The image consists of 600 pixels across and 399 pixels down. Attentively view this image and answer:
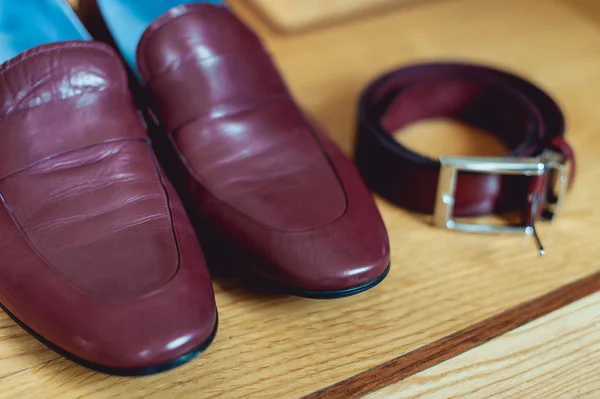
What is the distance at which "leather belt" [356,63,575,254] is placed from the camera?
71 cm

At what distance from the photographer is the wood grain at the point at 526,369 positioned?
595 millimetres

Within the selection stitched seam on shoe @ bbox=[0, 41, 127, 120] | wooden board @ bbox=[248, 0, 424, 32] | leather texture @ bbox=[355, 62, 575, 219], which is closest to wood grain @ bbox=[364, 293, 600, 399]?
leather texture @ bbox=[355, 62, 575, 219]

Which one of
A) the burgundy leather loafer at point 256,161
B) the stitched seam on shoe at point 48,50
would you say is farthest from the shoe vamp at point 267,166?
the stitched seam on shoe at point 48,50

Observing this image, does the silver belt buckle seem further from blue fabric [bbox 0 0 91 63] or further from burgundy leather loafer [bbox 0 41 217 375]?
blue fabric [bbox 0 0 91 63]

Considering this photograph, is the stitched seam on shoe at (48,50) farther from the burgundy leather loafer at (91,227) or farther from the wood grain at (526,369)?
the wood grain at (526,369)

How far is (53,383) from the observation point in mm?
572

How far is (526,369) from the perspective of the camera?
0.61 m

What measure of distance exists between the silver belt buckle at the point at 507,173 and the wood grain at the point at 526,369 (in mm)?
99

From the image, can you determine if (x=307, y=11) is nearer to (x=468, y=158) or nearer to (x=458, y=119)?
(x=458, y=119)

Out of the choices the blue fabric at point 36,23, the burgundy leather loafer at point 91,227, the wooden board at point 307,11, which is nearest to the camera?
the burgundy leather loafer at point 91,227

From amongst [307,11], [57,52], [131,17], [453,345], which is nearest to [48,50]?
[57,52]

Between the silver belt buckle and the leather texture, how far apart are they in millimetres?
11

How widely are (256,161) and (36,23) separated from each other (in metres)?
0.25

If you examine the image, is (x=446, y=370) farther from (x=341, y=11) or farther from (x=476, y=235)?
(x=341, y=11)
